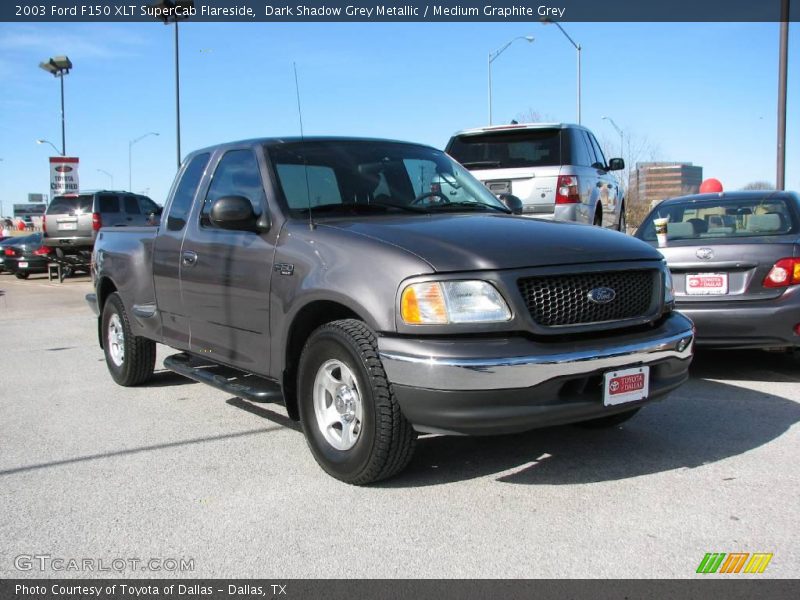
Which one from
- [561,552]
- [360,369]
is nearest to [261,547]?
[360,369]

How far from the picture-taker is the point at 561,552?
326cm

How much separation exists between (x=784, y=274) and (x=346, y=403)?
3.83m

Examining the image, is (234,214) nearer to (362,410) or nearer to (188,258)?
(188,258)

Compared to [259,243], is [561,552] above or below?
below

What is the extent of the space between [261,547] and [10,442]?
2.63 metres

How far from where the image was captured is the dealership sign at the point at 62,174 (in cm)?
2905

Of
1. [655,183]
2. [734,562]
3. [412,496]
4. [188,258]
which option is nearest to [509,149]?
[188,258]

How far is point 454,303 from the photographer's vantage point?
3645 millimetres

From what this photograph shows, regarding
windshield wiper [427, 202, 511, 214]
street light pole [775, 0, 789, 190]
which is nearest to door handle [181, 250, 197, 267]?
windshield wiper [427, 202, 511, 214]

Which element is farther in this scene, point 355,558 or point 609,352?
point 609,352

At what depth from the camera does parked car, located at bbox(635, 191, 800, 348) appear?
19.8ft

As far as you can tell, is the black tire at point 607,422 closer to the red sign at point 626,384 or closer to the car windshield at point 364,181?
the red sign at point 626,384
